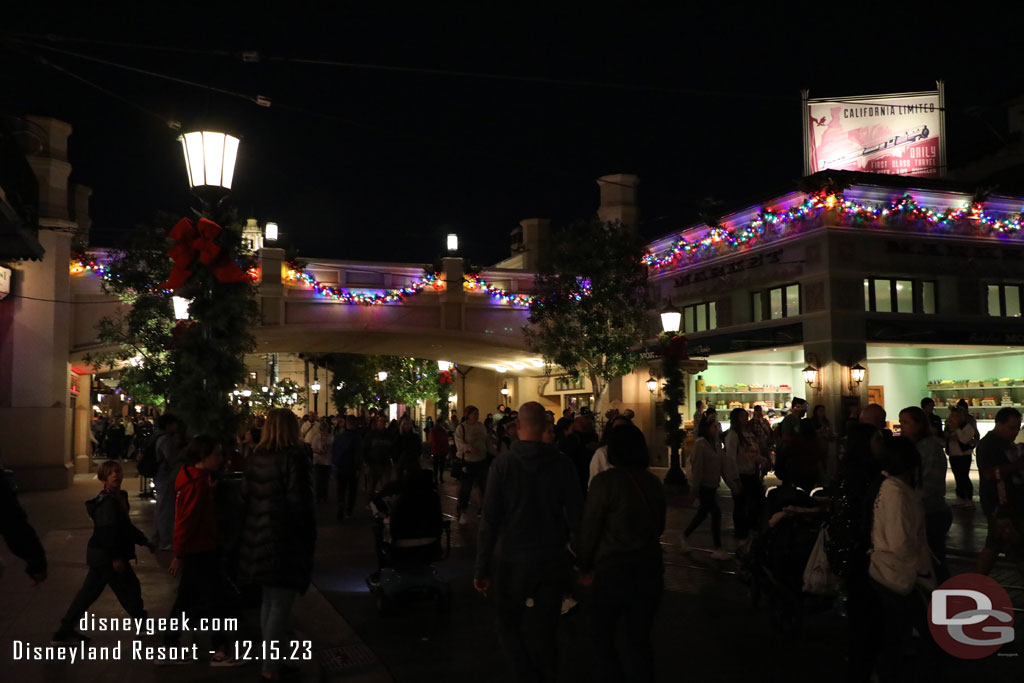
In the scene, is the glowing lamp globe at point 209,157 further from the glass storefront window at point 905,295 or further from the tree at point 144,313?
the glass storefront window at point 905,295

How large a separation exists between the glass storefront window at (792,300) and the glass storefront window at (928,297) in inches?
129

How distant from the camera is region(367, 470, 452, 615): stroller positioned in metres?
8.86

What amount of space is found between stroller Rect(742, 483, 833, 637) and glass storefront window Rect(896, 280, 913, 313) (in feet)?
62.3

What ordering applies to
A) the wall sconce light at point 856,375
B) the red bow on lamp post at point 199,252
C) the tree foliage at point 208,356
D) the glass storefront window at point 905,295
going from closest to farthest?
1. the red bow on lamp post at point 199,252
2. the tree foliage at point 208,356
3. the wall sconce light at point 856,375
4. the glass storefront window at point 905,295

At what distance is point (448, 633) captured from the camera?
820cm

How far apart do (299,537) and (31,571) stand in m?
1.81

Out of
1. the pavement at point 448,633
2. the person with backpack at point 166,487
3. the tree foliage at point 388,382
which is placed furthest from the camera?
the tree foliage at point 388,382

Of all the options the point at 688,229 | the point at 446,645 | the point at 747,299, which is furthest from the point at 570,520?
the point at 688,229

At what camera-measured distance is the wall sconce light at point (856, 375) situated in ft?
79.9

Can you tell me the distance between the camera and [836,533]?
19.9 ft

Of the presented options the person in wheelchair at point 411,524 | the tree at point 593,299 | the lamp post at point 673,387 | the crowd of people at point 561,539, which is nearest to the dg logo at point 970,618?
the crowd of people at point 561,539

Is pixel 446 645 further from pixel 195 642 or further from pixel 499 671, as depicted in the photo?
pixel 195 642

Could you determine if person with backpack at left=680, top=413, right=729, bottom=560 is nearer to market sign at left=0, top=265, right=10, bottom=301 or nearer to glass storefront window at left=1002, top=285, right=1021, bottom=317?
market sign at left=0, top=265, right=10, bottom=301

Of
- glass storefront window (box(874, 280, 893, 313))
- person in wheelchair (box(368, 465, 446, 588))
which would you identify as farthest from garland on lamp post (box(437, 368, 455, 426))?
person in wheelchair (box(368, 465, 446, 588))
